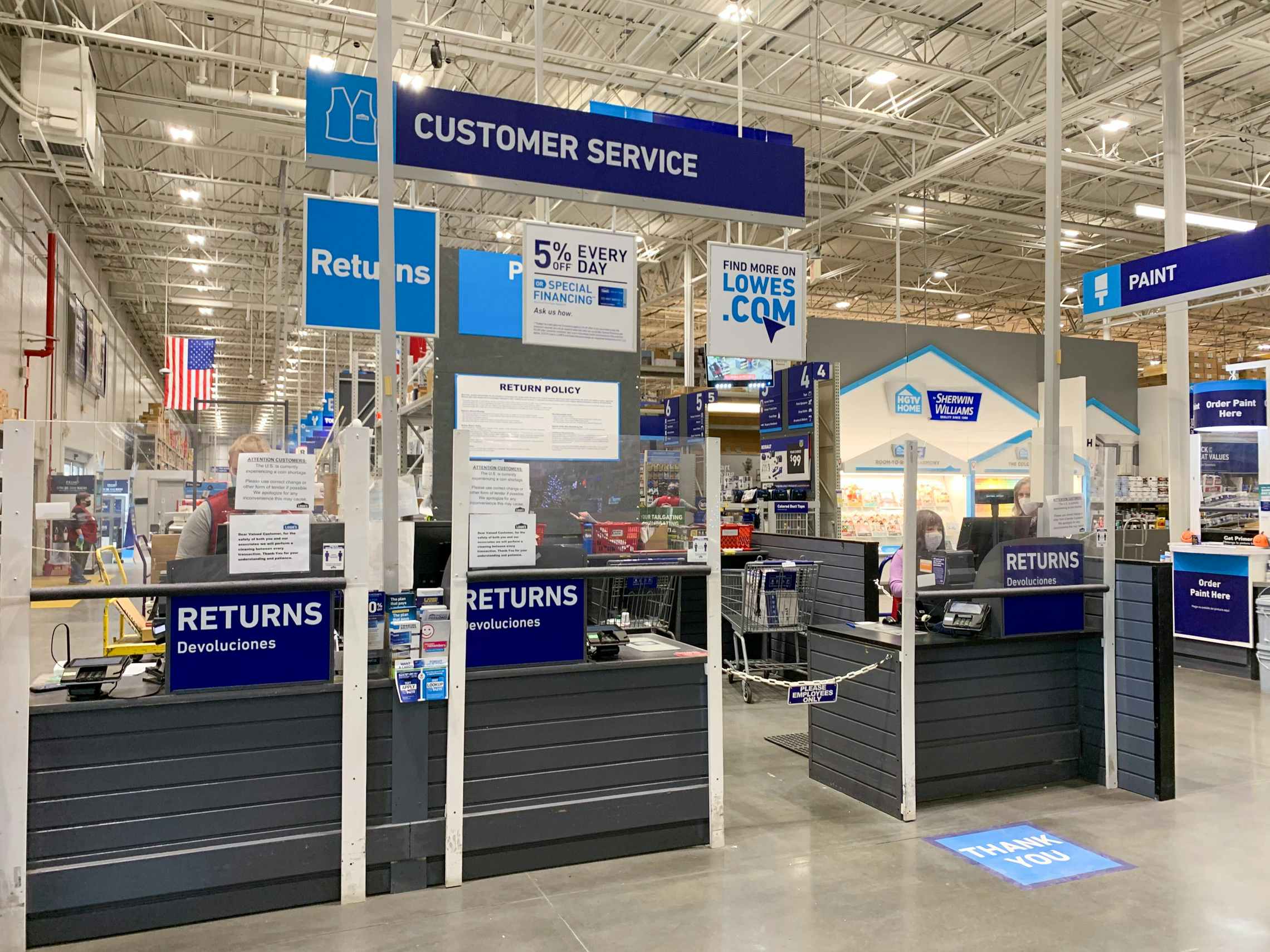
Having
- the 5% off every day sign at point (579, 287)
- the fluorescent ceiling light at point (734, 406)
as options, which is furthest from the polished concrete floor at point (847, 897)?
the fluorescent ceiling light at point (734, 406)

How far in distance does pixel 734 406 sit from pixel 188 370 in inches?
402

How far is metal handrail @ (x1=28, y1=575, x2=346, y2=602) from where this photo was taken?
3.04m

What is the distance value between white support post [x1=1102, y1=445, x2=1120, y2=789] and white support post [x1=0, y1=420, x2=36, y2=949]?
187 inches

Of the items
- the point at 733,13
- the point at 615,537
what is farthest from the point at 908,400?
the point at 615,537

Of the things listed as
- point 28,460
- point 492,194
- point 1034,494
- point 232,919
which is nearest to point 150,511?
point 28,460

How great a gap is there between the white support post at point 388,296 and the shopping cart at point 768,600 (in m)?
3.55

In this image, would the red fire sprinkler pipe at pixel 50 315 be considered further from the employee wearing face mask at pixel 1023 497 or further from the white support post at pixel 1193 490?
the white support post at pixel 1193 490

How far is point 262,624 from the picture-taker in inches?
129

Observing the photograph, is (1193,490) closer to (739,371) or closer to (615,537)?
(739,371)

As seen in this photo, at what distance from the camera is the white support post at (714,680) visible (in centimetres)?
389

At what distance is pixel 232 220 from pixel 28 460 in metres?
15.8

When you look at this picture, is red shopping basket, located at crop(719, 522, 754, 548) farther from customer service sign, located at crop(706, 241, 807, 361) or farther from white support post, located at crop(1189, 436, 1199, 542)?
white support post, located at crop(1189, 436, 1199, 542)

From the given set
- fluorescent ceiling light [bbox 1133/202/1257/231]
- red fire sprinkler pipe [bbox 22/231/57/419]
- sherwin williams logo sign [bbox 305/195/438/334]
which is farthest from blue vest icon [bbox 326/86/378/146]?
fluorescent ceiling light [bbox 1133/202/1257/231]

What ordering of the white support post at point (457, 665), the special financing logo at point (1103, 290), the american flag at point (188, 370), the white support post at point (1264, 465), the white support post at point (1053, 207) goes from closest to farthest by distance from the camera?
the white support post at point (457, 665)
the white support post at point (1053, 207)
the special financing logo at point (1103, 290)
the white support post at point (1264, 465)
the american flag at point (188, 370)
